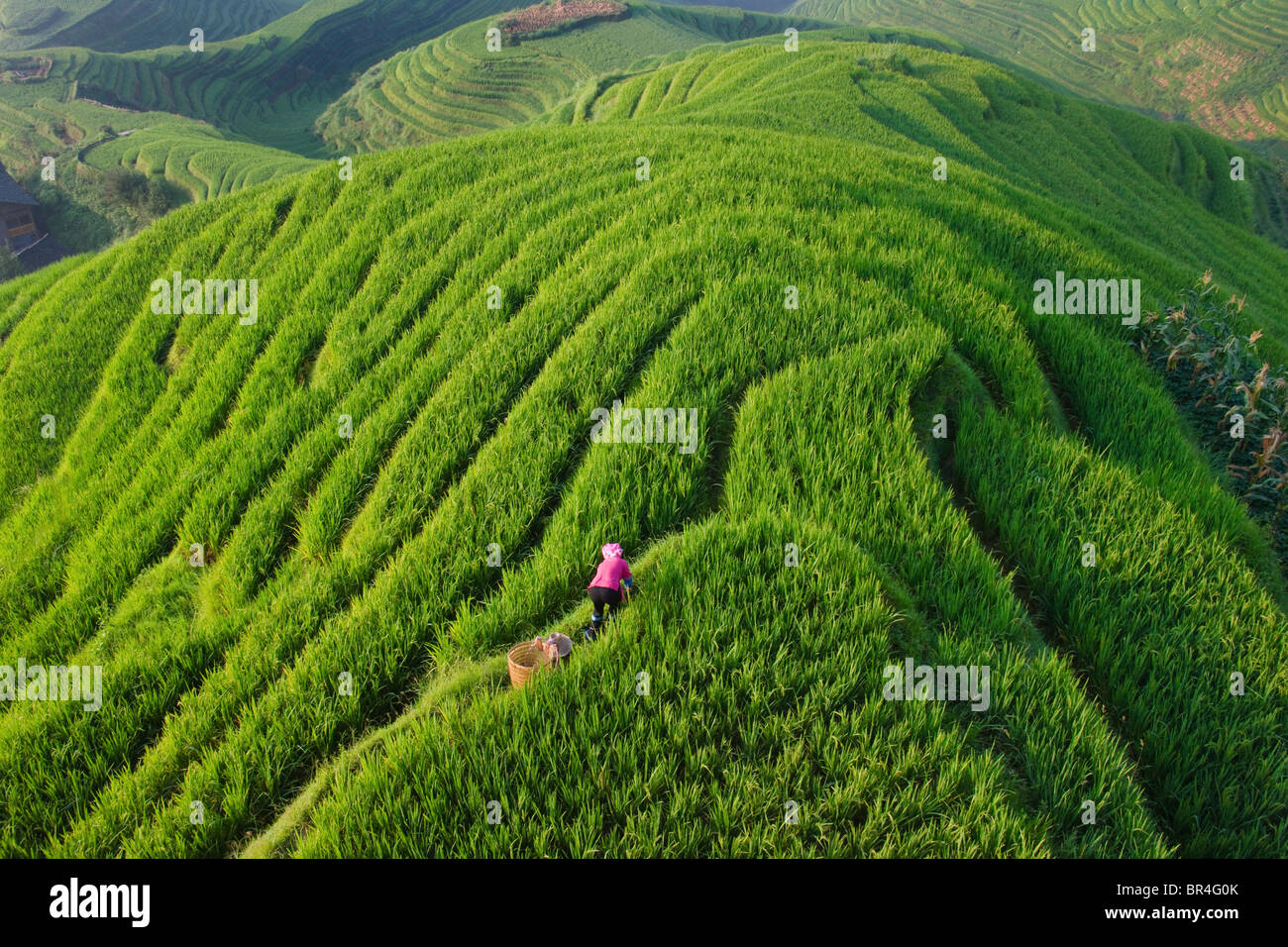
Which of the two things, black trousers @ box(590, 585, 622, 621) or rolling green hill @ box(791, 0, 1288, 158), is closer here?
black trousers @ box(590, 585, 622, 621)

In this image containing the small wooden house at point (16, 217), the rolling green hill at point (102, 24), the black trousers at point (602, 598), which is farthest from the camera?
the rolling green hill at point (102, 24)

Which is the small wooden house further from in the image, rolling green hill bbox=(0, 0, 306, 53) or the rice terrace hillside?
rolling green hill bbox=(0, 0, 306, 53)

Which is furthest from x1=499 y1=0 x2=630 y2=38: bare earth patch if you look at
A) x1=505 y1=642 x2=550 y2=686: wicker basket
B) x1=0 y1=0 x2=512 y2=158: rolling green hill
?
x1=505 y1=642 x2=550 y2=686: wicker basket

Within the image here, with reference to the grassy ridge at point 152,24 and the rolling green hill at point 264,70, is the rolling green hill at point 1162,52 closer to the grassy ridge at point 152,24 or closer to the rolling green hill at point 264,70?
the rolling green hill at point 264,70

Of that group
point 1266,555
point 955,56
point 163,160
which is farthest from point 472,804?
point 163,160

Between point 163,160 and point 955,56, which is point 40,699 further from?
point 163,160

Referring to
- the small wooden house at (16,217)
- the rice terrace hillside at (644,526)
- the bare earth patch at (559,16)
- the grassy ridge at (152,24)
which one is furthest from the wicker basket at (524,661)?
the grassy ridge at (152,24)

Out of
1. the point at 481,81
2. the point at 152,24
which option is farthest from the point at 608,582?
the point at 152,24
